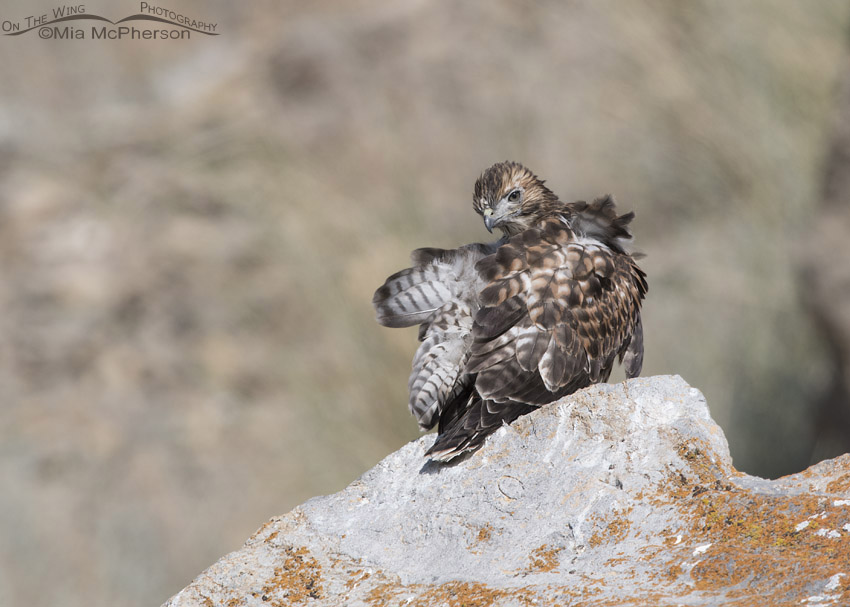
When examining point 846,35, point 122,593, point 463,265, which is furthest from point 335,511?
point 846,35

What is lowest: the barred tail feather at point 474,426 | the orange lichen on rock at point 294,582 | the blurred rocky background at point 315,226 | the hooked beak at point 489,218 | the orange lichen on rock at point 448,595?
the orange lichen on rock at point 448,595

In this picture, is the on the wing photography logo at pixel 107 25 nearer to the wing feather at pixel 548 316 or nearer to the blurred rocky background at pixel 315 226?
the blurred rocky background at pixel 315 226

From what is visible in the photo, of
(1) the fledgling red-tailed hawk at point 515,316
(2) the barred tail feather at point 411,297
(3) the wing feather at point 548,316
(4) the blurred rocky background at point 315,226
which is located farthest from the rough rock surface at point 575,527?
(4) the blurred rocky background at point 315,226

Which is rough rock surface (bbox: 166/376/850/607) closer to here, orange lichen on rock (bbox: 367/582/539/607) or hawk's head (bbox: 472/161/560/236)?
orange lichen on rock (bbox: 367/582/539/607)

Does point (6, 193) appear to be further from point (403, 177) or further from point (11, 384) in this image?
point (403, 177)

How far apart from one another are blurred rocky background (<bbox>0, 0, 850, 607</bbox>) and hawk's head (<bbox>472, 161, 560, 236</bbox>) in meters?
3.87

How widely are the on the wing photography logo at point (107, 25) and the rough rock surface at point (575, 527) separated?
7052 mm

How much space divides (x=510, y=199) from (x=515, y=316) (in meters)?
1.07

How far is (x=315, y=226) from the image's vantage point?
9172 mm

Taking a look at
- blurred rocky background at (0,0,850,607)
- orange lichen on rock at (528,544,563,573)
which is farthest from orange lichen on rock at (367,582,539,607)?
blurred rocky background at (0,0,850,607)

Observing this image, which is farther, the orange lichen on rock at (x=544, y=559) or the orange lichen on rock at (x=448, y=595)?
the orange lichen on rock at (x=544, y=559)

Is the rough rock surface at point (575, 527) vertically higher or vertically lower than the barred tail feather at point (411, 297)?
lower

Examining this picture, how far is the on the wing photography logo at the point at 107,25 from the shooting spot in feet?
30.7

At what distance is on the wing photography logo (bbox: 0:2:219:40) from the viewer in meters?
9.35
